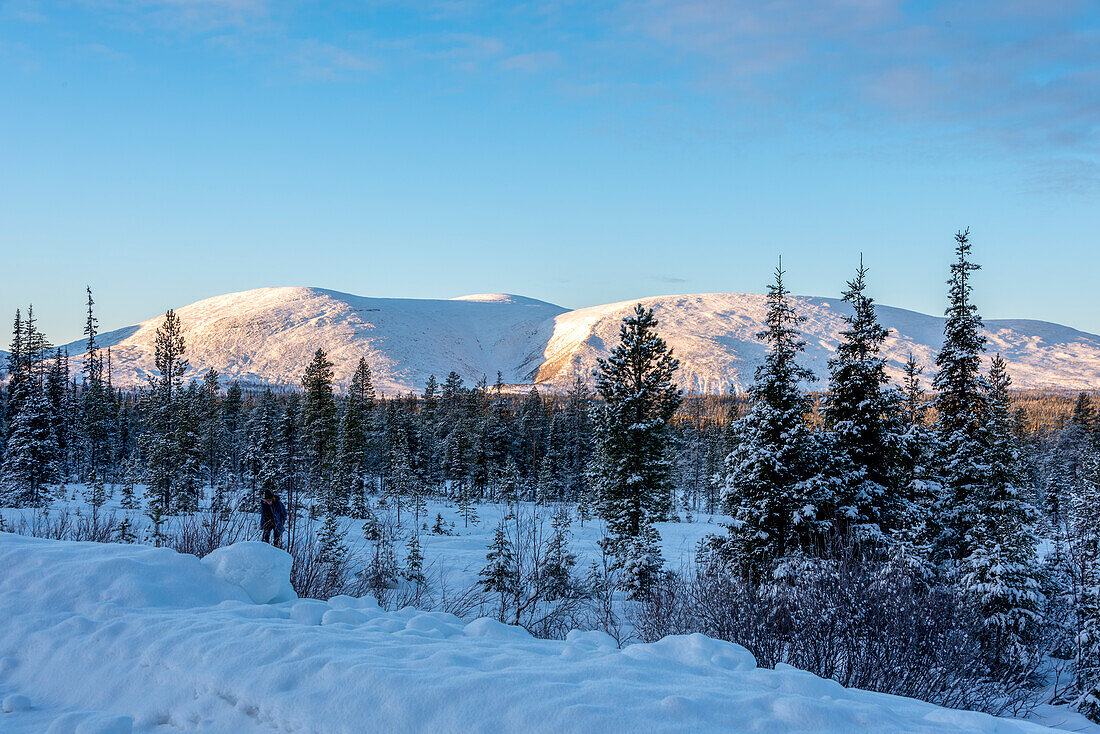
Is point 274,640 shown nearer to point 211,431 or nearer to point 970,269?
point 970,269

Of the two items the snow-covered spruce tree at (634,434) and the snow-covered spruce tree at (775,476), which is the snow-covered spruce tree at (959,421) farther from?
the snow-covered spruce tree at (634,434)

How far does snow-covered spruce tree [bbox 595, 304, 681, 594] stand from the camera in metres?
24.6

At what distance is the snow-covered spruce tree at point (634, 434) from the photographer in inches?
967

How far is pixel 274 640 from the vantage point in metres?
4.27

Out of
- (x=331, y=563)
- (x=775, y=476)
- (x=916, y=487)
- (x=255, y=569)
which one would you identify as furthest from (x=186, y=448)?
(x=916, y=487)

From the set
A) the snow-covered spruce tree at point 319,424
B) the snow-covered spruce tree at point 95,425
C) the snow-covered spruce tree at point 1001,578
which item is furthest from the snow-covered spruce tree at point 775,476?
the snow-covered spruce tree at point 95,425

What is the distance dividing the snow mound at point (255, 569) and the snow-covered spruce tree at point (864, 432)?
16.0m

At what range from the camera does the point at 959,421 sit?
19.7m

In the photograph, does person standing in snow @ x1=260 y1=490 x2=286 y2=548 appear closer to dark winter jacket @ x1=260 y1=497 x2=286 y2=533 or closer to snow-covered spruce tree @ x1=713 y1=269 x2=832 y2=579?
dark winter jacket @ x1=260 y1=497 x2=286 y2=533

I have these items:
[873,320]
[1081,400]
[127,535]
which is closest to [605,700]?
[127,535]

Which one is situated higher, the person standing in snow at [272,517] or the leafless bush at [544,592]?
the person standing in snow at [272,517]

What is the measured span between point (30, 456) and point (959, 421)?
42.2 m

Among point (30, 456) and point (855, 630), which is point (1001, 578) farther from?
point (30, 456)

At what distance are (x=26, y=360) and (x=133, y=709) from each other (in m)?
61.5
